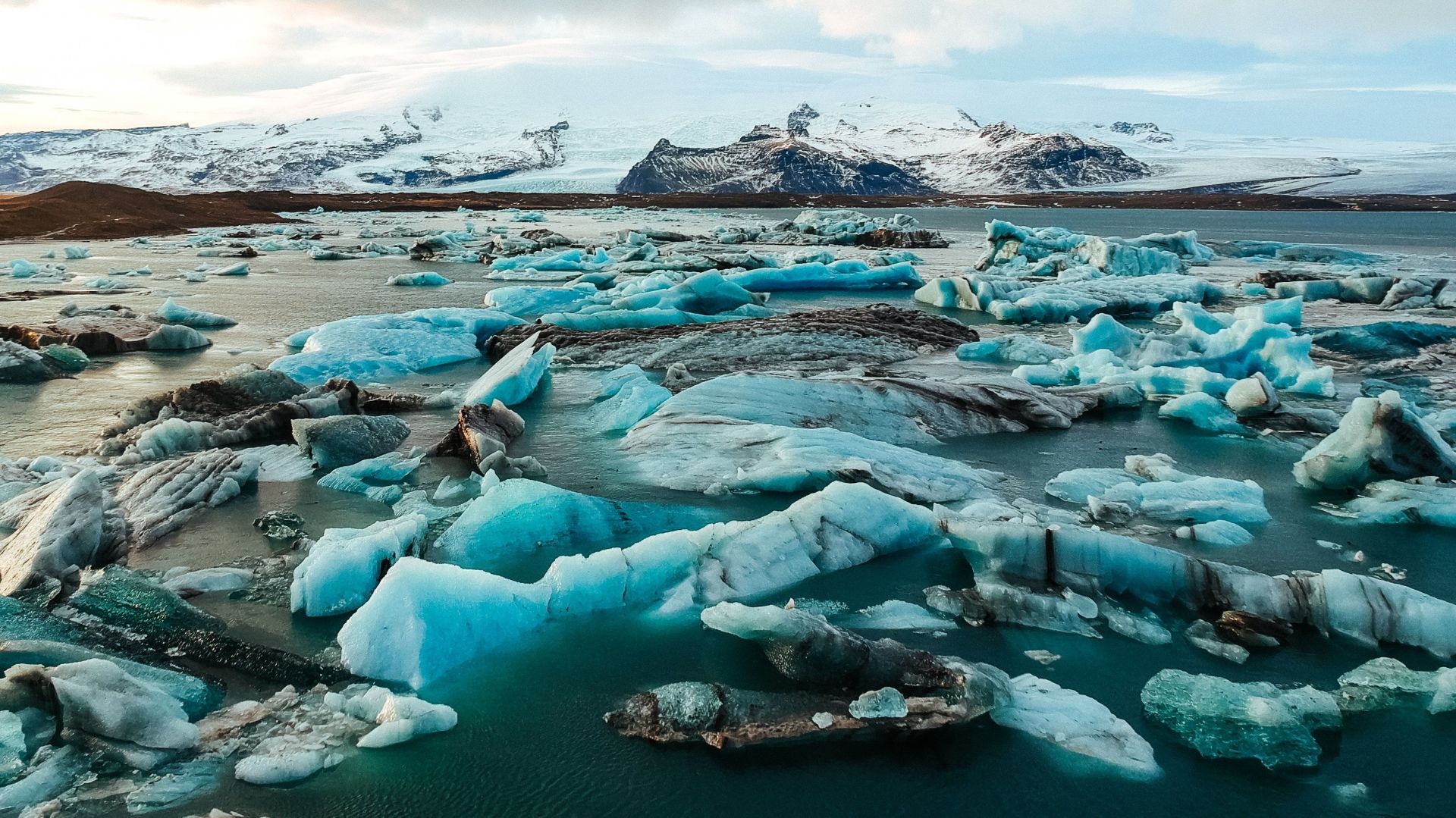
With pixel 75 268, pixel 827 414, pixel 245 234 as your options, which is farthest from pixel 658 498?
pixel 245 234

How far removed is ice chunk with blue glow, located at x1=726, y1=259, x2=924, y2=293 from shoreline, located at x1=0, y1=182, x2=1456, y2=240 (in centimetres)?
2266

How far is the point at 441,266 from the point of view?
1883 cm

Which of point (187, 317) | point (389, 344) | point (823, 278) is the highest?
point (823, 278)

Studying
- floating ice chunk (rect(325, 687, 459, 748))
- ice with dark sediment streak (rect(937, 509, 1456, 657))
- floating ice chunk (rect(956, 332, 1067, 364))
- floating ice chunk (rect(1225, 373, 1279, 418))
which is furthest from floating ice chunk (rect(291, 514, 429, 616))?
floating ice chunk (rect(956, 332, 1067, 364))

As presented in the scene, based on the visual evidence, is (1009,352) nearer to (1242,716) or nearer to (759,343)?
(759,343)

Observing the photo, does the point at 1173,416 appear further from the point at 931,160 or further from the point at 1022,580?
the point at 931,160

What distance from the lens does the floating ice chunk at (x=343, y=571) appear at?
338cm

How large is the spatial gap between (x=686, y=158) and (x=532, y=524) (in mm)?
92496

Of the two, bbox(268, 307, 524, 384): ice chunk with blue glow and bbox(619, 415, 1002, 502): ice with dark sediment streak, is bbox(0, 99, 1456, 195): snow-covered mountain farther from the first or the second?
bbox(619, 415, 1002, 502): ice with dark sediment streak

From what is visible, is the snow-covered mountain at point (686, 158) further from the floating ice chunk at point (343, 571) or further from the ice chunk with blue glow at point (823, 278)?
the floating ice chunk at point (343, 571)

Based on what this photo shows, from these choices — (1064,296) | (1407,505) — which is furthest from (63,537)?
(1064,296)

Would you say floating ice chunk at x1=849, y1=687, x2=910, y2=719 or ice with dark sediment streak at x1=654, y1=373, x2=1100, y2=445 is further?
ice with dark sediment streak at x1=654, y1=373, x2=1100, y2=445

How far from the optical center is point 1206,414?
6359 mm

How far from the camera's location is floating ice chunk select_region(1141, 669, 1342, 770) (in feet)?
8.59
